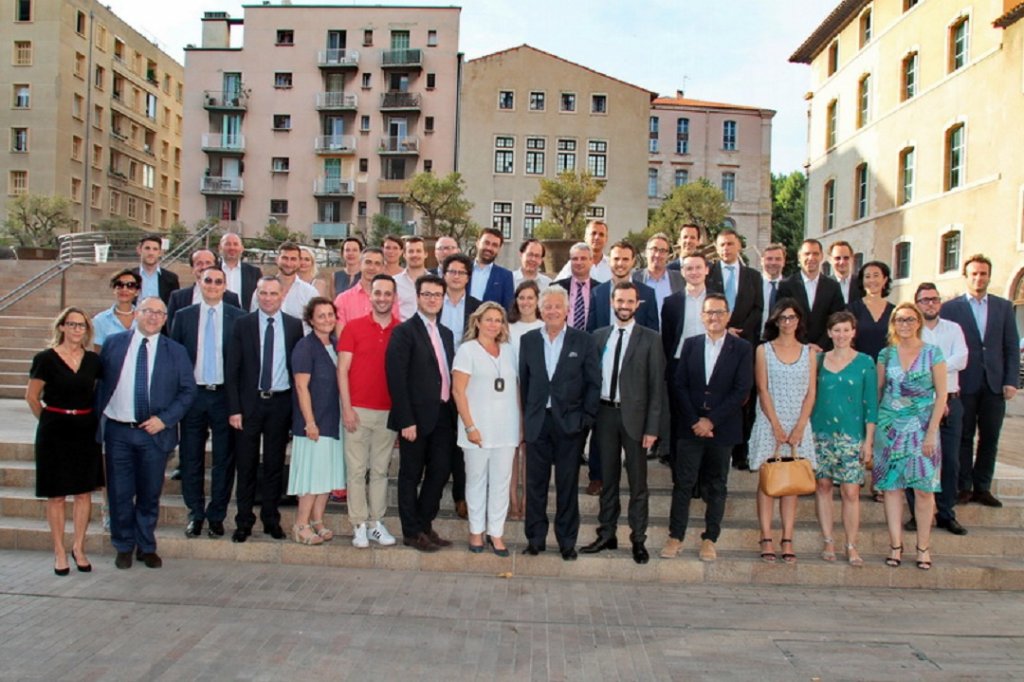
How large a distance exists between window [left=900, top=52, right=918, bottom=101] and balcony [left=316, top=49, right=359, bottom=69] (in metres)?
32.8

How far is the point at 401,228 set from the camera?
40094 mm

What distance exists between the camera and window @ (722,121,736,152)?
60.7 metres

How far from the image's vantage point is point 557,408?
5738 millimetres

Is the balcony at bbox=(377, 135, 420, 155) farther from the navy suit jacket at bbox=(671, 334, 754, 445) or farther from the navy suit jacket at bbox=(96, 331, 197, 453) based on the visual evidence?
the navy suit jacket at bbox=(671, 334, 754, 445)

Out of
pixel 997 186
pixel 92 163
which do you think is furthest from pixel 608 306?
pixel 92 163

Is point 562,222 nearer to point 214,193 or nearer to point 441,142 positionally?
point 441,142

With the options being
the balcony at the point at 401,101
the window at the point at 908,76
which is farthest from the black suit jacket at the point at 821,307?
the balcony at the point at 401,101

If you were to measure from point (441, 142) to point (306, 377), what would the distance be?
4567 cm

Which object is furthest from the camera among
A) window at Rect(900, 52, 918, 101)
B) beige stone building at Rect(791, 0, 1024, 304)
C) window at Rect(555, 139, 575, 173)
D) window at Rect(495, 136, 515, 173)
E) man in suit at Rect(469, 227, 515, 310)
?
window at Rect(555, 139, 575, 173)

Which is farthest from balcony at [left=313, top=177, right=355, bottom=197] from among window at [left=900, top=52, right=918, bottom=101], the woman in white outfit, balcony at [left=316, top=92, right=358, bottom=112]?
the woman in white outfit

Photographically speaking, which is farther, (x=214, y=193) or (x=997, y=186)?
(x=214, y=193)

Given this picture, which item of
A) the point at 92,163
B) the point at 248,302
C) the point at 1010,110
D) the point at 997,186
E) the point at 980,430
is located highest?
the point at 92,163

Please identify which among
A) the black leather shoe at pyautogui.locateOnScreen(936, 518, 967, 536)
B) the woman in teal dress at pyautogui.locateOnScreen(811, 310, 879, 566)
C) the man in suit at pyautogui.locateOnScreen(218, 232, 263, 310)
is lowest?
the black leather shoe at pyautogui.locateOnScreen(936, 518, 967, 536)

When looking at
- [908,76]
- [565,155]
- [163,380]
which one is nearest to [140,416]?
[163,380]
